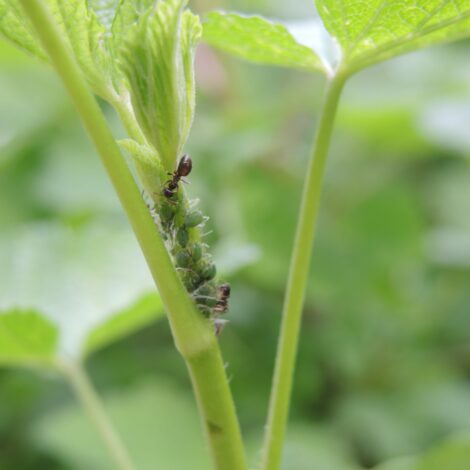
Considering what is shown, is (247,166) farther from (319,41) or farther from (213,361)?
(213,361)

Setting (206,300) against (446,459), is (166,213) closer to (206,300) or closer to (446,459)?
(206,300)

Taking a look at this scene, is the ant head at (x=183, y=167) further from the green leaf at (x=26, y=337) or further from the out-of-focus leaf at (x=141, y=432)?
the out-of-focus leaf at (x=141, y=432)

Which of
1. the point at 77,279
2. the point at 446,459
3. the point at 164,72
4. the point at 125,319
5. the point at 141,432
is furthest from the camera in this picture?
the point at 141,432

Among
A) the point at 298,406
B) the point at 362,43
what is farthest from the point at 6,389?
the point at 362,43

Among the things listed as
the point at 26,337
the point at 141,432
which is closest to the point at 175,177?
the point at 26,337

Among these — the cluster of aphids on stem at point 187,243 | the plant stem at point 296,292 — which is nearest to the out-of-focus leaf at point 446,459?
the plant stem at point 296,292
